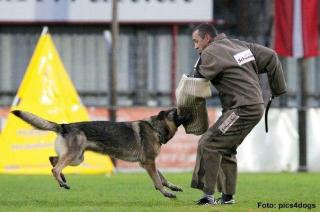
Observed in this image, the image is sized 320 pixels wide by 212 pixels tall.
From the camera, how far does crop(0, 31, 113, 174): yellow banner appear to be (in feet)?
58.8

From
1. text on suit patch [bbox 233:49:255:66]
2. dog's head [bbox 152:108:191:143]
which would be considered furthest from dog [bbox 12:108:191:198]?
text on suit patch [bbox 233:49:255:66]

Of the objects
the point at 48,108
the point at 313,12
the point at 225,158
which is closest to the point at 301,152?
the point at 313,12

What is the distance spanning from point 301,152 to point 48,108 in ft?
16.6

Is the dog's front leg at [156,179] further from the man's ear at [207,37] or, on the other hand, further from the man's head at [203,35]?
the man's ear at [207,37]

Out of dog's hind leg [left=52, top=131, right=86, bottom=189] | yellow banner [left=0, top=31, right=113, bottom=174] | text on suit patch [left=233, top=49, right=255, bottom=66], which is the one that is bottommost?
yellow banner [left=0, top=31, right=113, bottom=174]

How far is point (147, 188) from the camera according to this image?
14641 mm

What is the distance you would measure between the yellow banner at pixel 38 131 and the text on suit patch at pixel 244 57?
23.3 feet

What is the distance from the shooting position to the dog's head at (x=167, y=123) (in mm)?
12766

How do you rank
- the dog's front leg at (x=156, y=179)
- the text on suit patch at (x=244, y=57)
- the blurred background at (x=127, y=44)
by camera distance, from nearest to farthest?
1. the text on suit patch at (x=244, y=57)
2. the dog's front leg at (x=156, y=179)
3. the blurred background at (x=127, y=44)

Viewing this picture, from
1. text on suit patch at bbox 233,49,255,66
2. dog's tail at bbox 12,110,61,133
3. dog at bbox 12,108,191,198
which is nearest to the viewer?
text on suit patch at bbox 233,49,255,66

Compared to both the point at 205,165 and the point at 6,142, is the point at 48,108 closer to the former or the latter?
the point at 6,142

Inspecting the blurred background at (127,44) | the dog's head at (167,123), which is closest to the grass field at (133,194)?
the dog's head at (167,123)

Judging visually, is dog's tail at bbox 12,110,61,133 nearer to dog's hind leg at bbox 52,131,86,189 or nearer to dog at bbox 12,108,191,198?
dog at bbox 12,108,191,198

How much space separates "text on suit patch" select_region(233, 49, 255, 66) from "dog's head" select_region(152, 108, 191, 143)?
5.82ft
